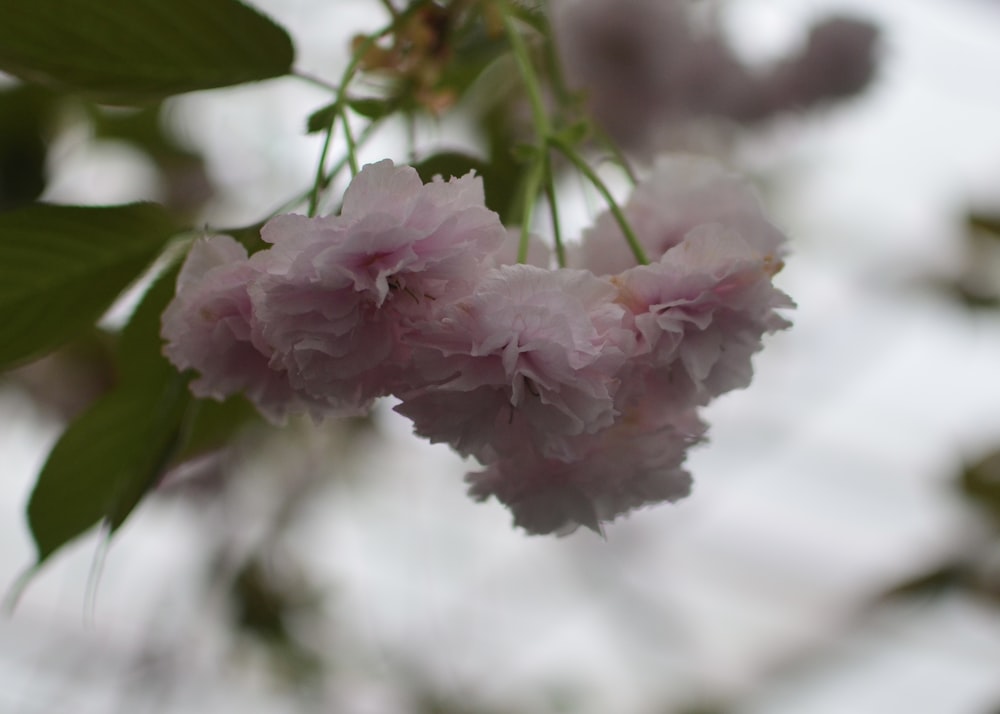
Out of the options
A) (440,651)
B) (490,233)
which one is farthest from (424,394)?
(440,651)

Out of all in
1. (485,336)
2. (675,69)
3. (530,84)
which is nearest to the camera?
(485,336)

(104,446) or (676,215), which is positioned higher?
(676,215)

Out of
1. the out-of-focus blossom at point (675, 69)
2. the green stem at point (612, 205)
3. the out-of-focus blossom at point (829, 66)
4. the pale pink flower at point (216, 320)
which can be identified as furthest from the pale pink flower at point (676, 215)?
the out-of-focus blossom at point (829, 66)

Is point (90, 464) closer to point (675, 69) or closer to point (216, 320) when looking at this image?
point (216, 320)

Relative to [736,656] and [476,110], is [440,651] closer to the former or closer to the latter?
[476,110]

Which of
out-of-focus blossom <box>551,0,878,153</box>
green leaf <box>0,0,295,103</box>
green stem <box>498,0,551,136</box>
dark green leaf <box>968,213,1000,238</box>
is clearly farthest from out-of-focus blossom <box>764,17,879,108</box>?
green leaf <box>0,0,295,103</box>

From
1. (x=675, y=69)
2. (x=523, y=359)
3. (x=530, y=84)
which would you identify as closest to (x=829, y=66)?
(x=675, y=69)
